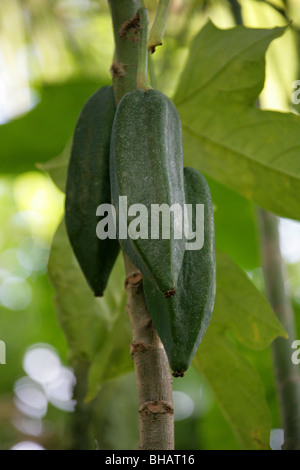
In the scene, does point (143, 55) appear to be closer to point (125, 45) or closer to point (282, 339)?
point (125, 45)

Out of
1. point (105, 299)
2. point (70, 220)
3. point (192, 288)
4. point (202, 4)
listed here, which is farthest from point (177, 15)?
point (192, 288)

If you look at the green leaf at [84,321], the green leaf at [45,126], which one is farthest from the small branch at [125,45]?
the green leaf at [45,126]

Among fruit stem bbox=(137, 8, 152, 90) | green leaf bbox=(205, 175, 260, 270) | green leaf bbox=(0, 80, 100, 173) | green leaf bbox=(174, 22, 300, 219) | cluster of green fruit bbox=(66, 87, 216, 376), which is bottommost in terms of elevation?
cluster of green fruit bbox=(66, 87, 216, 376)

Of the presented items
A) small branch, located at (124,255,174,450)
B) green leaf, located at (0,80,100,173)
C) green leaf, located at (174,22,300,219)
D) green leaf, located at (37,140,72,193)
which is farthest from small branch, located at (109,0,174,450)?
green leaf, located at (0,80,100,173)

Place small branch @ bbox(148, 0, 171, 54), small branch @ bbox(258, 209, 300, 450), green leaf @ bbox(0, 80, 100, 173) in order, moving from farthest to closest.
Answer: green leaf @ bbox(0, 80, 100, 173), small branch @ bbox(258, 209, 300, 450), small branch @ bbox(148, 0, 171, 54)

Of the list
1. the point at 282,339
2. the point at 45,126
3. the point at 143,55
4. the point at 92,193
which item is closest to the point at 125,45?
the point at 143,55

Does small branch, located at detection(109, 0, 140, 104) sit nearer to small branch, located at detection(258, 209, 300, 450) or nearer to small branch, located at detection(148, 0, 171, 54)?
small branch, located at detection(148, 0, 171, 54)

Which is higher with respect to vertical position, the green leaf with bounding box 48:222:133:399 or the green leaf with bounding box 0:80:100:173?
the green leaf with bounding box 0:80:100:173
